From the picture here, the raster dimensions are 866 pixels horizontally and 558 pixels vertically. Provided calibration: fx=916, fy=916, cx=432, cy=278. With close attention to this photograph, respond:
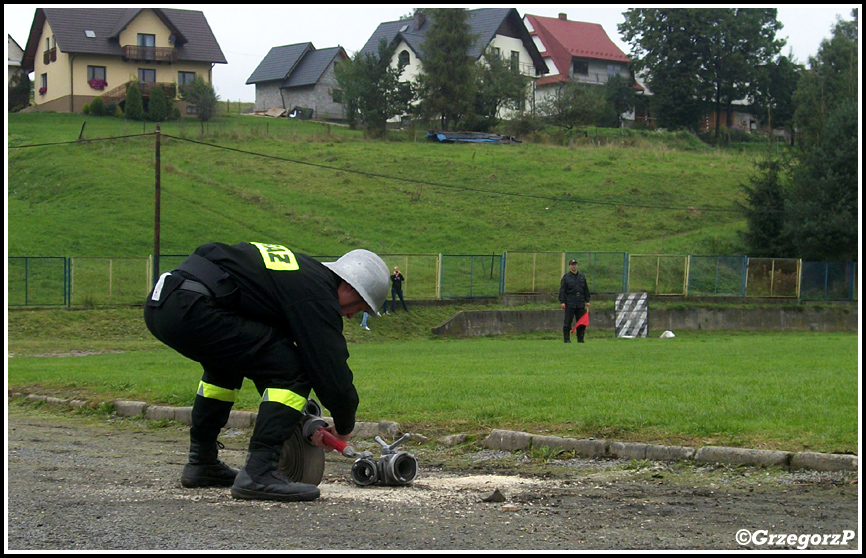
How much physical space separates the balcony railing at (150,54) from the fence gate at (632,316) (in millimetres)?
48876

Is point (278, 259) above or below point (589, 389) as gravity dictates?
above

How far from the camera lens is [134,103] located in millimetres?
62688

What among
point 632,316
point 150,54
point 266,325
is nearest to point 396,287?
point 632,316

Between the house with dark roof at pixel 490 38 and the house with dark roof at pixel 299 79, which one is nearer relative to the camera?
the house with dark roof at pixel 490 38

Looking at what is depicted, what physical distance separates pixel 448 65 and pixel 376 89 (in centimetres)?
527

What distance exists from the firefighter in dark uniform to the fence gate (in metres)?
24.7

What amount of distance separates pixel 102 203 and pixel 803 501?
131 ft

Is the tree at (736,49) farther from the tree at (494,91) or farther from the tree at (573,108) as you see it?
the tree at (494,91)

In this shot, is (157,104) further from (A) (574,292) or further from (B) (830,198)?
(A) (574,292)

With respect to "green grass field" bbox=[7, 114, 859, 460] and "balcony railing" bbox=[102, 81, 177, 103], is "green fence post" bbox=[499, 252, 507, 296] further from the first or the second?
"balcony railing" bbox=[102, 81, 177, 103]

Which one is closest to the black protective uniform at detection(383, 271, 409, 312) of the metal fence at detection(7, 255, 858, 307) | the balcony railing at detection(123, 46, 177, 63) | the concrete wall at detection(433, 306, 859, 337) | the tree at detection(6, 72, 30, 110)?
the concrete wall at detection(433, 306, 859, 337)

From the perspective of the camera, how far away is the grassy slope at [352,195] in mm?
39844

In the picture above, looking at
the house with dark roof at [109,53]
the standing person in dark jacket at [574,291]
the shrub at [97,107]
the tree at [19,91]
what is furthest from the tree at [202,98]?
the standing person in dark jacket at [574,291]

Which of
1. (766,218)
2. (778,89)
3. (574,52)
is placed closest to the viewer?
(766,218)
